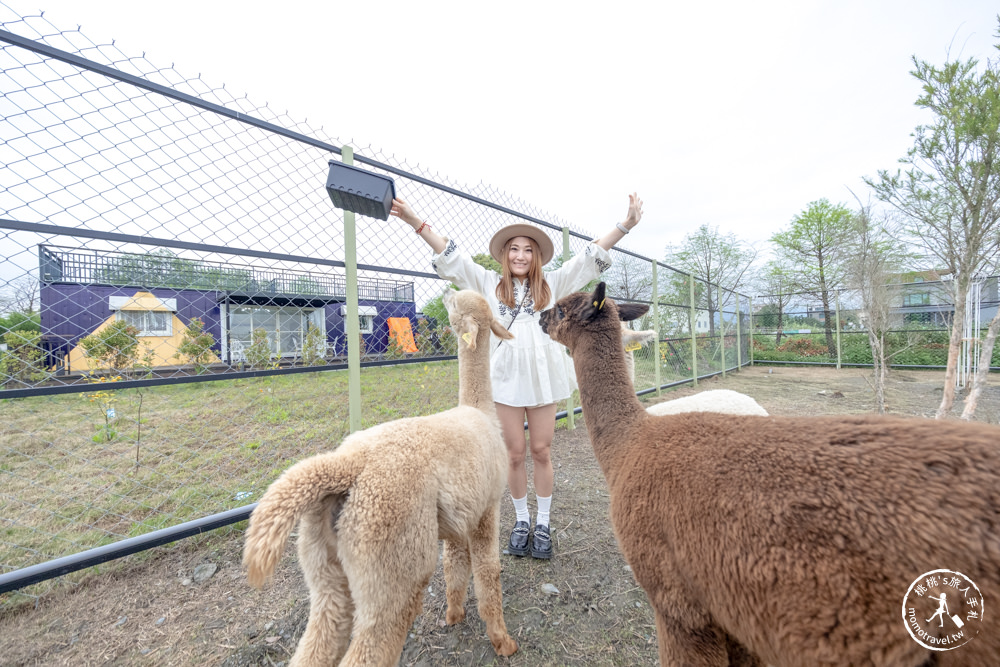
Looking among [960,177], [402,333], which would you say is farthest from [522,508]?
[960,177]

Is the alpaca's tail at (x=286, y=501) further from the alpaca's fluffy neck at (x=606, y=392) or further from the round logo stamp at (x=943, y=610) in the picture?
the round logo stamp at (x=943, y=610)

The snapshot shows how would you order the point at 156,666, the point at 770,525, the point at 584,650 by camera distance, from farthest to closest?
1. the point at 584,650
2. the point at 156,666
3. the point at 770,525

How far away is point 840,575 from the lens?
0.80 m

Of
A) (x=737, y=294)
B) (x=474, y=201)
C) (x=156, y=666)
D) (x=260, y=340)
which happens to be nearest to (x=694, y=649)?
(x=156, y=666)

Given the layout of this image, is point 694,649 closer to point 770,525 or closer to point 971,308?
point 770,525

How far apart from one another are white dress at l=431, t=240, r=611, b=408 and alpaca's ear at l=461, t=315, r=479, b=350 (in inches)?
14.2

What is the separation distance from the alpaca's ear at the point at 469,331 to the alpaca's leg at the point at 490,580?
914mm

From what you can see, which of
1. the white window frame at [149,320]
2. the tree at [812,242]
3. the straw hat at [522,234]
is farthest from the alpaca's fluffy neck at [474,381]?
the tree at [812,242]

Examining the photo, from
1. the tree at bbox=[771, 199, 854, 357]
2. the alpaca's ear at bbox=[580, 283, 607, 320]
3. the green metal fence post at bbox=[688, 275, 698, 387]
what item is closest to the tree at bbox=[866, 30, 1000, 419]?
the green metal fence post at bbox=[688, 275, 698, 387]

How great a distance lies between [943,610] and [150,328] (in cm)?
382

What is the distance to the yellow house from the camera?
2.17 meters

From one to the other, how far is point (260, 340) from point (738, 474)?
2926mm

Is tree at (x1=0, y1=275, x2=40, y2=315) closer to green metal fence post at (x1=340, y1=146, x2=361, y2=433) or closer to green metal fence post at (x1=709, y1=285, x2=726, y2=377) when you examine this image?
green metal fence post at (x1=340, y1=146, x2=361, y2=433)

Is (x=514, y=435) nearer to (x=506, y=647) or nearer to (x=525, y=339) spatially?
(x=525, y=339)
